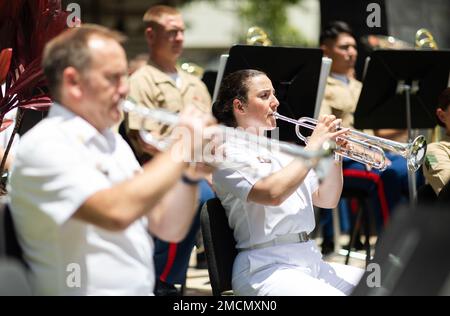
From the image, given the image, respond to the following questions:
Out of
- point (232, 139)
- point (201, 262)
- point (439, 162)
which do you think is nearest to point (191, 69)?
point (201, 262)

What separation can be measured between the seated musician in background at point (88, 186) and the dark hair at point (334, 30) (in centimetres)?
453

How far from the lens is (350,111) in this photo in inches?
273

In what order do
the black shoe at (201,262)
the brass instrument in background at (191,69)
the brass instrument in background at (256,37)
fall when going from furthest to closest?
the brass instrument in background at (191,69) → the black shoe at (201,262) → the brass instrument in background at (256,37)

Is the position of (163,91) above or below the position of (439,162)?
above

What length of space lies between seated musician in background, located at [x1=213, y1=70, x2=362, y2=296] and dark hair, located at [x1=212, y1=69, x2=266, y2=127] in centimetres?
31

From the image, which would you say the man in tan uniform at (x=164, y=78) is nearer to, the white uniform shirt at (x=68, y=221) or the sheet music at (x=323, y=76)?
the sheet music at (x=323, y=76)

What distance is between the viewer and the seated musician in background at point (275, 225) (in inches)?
141

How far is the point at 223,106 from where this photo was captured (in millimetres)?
4164

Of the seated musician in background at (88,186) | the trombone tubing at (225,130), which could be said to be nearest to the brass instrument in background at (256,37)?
the trombone tubing at (225,130)

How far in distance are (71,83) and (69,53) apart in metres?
0.10

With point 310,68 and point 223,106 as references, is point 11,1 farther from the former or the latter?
point 310,68

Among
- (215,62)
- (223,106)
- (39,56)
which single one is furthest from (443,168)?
(215,62)

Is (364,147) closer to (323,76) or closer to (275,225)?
Result: (275,225)

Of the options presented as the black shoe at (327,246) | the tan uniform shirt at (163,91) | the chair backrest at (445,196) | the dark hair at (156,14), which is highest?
the dark hair at (156,14)
